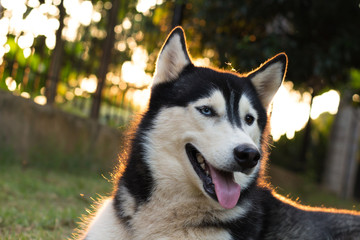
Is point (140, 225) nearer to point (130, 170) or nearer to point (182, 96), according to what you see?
point (130, 170)

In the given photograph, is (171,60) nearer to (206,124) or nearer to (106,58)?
(206,124)

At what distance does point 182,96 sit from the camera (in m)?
3.57

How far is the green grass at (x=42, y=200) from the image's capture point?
15.4 ft

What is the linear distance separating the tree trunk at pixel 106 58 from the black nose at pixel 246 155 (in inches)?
270

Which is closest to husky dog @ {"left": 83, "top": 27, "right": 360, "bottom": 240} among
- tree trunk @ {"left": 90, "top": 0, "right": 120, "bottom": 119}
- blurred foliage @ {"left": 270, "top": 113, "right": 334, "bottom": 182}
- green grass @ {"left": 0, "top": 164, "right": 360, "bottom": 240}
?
green grass @ {"left": 0, "top": 164, "right": 360, "bottom": 240}

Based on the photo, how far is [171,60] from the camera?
3.78 meters

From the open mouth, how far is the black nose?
218 mm

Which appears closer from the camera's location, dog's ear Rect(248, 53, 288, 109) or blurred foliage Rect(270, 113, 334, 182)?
dog's ear Rect(248, 53, 288, 109)

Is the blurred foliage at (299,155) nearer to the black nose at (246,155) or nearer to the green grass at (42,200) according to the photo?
the green grass at (42,200)

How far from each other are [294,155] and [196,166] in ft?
43.3

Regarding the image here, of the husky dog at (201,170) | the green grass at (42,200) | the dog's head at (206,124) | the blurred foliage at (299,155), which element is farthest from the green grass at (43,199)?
the blurred foliage at (299,155)

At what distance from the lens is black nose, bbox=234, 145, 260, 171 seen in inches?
122

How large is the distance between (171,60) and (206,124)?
0.67 metres

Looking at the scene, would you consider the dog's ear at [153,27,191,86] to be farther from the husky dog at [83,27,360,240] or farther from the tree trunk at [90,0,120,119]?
the tree trunk at [90,0,120,119]
